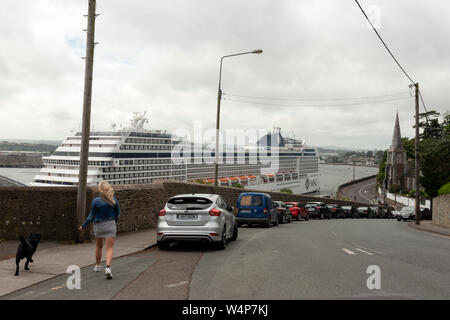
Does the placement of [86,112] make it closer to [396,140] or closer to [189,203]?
[189,203]

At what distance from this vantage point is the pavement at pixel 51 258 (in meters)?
6.64

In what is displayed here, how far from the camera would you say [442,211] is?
93.7 feet

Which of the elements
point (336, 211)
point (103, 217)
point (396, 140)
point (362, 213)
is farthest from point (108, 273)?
point (396, 140)

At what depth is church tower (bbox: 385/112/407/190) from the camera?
11962 cm

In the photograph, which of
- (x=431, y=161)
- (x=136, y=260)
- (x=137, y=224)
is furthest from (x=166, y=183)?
(x=431, y=161)

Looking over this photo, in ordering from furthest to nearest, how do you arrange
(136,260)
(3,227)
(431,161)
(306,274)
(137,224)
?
Result: (431,161)
(137,224)
(3,227)
(136,260)
(306,274)

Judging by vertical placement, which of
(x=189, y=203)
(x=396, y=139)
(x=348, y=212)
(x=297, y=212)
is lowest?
(x=348, y=212)

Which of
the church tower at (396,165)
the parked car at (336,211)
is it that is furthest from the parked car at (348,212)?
the church tower at (396,165)

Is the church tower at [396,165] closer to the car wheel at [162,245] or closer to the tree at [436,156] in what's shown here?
the tree at [436,156]

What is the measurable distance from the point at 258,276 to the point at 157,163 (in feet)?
211

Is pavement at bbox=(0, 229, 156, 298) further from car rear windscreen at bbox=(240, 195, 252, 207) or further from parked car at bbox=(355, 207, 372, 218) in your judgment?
parked car at bbox=(355, 207, 372, 218)

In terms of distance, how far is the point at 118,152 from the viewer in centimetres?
5975
